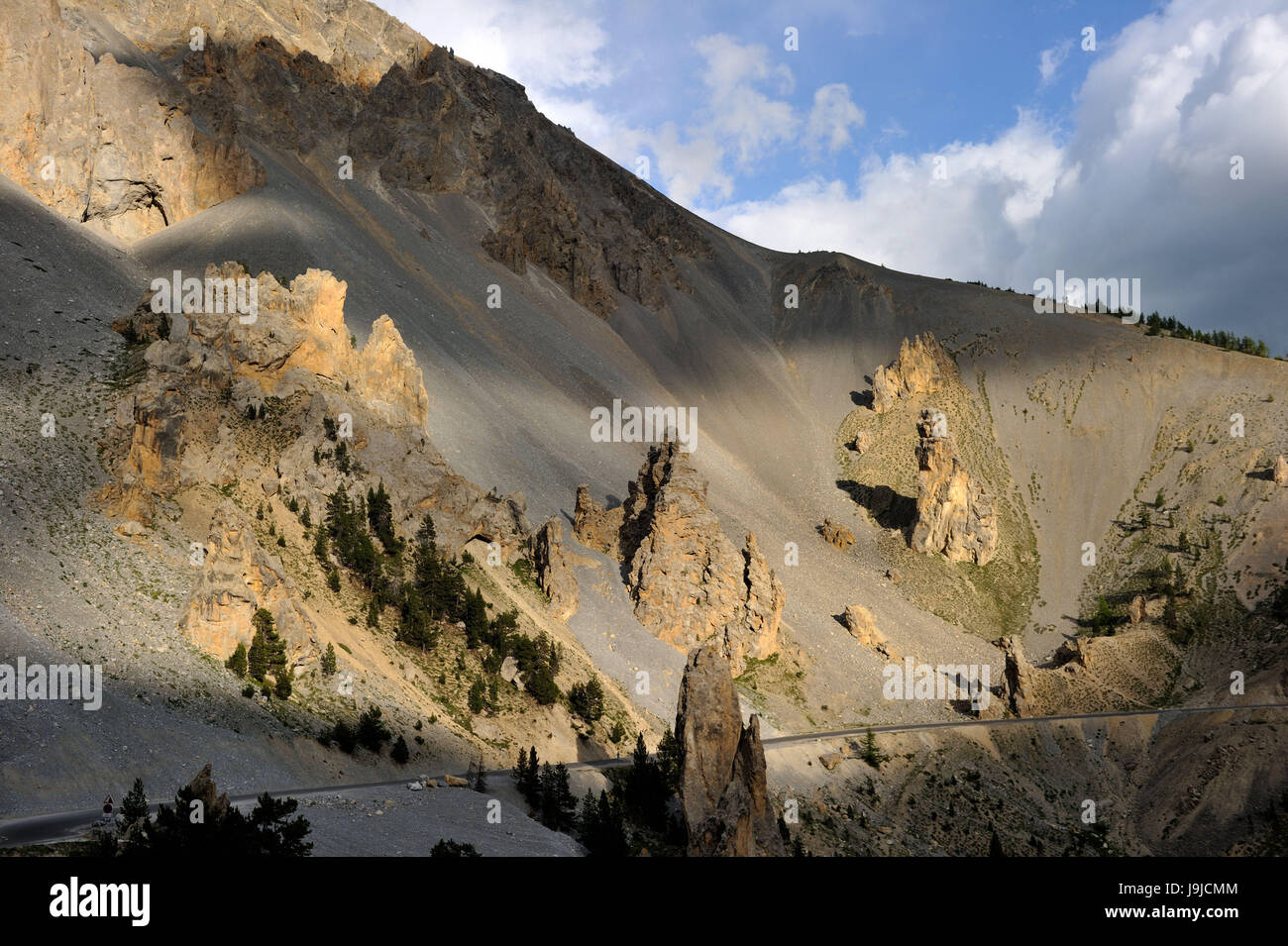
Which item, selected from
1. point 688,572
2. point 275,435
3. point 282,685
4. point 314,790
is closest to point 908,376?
point 688,572

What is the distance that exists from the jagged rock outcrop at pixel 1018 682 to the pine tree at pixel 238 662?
5149 centimetres

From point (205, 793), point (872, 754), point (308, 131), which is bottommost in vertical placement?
point (872, 754)

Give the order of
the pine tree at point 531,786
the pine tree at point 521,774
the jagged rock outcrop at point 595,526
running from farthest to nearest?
1. the jagged rock outcrop at point 595,526
2. the pine tree at point 521,774
3. the pine tree at point 531,786

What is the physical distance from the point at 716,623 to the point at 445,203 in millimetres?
77831

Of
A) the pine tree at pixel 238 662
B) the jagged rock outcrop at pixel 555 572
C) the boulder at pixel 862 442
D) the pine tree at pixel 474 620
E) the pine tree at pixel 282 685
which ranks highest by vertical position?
the boulder at pixel 862 442

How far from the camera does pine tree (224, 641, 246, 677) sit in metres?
35.4

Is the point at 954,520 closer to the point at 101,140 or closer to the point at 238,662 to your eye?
the point at 238,662

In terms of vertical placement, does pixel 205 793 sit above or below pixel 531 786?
above

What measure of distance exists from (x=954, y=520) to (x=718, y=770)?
65.0 m

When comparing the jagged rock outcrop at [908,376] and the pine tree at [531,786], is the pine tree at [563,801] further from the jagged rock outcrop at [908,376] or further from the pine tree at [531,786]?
the jagged rock outcrop at [908,376]

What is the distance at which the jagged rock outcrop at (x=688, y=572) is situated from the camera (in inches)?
2462

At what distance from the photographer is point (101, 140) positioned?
84375mm

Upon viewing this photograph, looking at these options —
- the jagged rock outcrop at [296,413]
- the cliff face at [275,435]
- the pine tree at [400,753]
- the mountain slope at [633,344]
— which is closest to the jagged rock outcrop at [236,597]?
the cliff face at [275,435]

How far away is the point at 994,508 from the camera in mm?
93625
